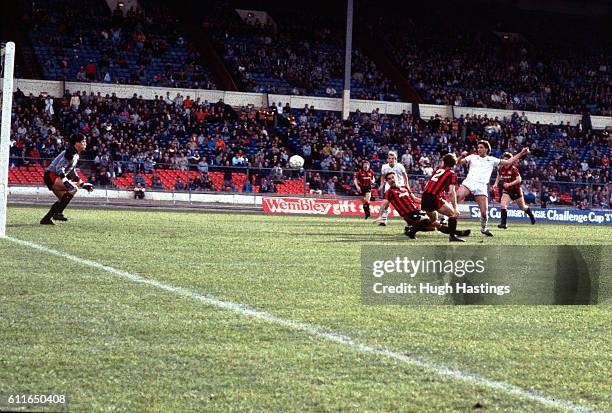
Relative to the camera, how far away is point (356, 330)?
7246 millimetres

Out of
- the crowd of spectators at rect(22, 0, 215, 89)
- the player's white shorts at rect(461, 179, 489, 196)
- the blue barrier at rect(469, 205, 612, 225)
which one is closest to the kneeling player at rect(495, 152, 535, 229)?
the player's white shorts at rect(461, 179, 489, 196)

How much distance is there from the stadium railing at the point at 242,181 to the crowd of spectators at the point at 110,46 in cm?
1313

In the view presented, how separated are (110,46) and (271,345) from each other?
4458cm

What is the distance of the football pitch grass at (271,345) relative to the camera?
504 centimetres

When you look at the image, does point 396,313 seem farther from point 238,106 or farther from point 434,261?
point 238,106

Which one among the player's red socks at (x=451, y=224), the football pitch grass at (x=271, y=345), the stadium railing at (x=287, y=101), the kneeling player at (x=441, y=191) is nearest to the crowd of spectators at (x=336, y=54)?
the stadium railing at (x=287, y=101)

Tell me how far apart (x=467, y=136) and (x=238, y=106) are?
12.4 metres

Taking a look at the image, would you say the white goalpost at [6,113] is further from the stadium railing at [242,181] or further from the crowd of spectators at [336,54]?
the crowd of spectators at [336,54]

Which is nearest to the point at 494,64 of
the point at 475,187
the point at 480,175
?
the point at 480,175

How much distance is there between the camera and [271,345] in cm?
648

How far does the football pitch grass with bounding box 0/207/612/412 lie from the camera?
504 cm

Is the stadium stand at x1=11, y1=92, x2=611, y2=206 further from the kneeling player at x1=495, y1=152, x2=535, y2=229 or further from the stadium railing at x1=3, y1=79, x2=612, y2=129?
the kneeling player at x1=495, y1=152, x2=535, y2=229

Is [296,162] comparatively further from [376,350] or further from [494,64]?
[376,350]

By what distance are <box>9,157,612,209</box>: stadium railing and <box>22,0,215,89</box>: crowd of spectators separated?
13.1 m
